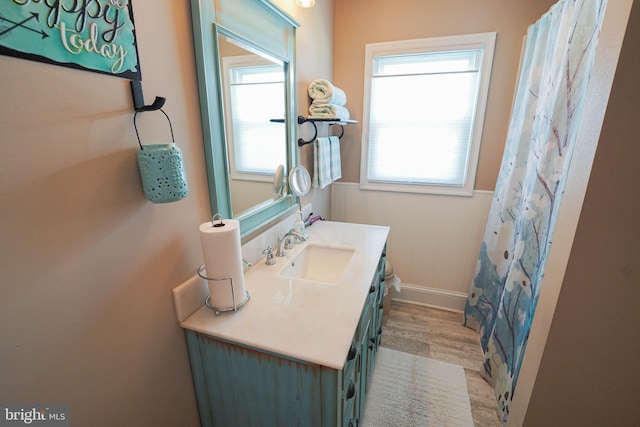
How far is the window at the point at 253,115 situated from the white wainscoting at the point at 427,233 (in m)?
1.15

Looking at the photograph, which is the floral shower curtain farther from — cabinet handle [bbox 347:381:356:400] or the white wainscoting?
cabinet handle [bbox 347:381:356:400]

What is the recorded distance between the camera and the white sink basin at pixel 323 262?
1566mm

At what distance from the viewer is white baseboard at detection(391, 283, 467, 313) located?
243 cm

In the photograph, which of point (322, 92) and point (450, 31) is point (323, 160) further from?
point (450, 31)

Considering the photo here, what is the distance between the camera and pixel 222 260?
917mm

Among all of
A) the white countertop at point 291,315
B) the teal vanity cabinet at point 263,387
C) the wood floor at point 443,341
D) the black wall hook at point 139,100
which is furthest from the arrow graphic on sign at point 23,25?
the wood floor at point 443,341

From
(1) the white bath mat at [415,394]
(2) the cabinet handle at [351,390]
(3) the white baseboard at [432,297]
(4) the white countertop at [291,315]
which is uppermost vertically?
(4) the white countertop at [291,315]

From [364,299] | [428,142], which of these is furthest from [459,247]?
[364,299]

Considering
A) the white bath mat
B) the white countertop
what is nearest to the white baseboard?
the white bath mat

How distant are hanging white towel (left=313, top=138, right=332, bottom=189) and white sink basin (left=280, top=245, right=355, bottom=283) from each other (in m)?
0.49

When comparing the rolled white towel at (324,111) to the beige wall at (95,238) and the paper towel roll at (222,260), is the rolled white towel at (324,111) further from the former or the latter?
the paper towel roll at (222,260)

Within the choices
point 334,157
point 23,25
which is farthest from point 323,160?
point 23,25

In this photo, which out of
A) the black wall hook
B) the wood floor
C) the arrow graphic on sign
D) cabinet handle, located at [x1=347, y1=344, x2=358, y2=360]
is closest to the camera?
the arrow graphic on sign

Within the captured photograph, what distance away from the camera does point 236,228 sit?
0.92m
